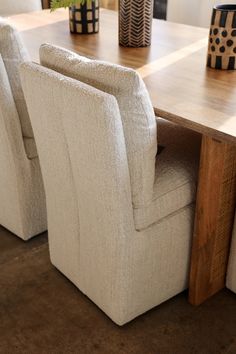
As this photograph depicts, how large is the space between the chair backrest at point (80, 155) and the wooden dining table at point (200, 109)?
238 millimetres

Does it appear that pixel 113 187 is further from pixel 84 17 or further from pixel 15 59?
pixel 84 17

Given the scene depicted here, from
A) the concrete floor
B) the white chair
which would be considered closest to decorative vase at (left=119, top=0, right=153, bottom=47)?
the concrete floor

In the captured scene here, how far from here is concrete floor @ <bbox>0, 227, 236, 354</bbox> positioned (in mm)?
1521

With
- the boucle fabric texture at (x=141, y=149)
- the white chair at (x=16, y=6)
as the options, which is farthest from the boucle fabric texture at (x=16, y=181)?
the white chair at (x=16, y=6)

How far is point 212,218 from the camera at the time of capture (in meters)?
1.50

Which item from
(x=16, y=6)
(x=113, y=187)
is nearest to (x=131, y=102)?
(x=113, y=187)

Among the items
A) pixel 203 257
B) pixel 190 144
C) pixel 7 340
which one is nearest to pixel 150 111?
pixel 190 144

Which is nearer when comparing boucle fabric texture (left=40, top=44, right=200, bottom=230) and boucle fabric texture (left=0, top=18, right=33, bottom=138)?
boucle fabric texture (left=40, top=44, right=200, bottom=230)

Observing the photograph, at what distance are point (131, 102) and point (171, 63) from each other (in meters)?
0.64

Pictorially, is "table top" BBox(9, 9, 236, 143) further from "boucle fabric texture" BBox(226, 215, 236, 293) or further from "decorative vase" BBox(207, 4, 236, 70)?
"boucle fabric texture" BBox(226, 215, 236, 293)

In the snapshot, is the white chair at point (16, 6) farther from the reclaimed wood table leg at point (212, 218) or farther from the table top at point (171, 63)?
the reclaimed wood table leg at point (212, 218)

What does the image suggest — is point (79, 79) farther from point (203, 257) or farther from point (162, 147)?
point (203, 257)

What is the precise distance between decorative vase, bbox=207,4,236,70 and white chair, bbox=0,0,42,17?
165 cm

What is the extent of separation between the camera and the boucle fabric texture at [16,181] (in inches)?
67.6
